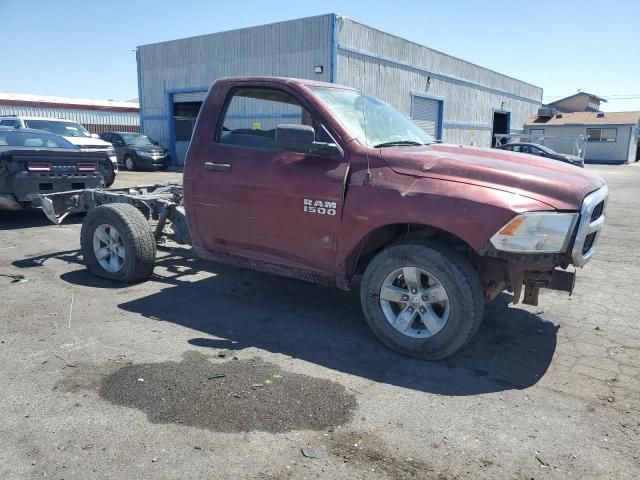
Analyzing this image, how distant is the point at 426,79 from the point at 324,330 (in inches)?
924

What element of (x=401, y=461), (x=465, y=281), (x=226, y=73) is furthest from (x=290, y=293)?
(x=226, y=73)

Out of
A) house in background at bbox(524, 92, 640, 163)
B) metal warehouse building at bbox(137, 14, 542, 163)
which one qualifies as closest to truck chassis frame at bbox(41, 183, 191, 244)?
metal warehouse building at bbox(137, 14, 542, 163)

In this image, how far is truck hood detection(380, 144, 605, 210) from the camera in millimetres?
3562

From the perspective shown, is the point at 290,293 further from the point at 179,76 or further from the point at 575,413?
the point at 179,76

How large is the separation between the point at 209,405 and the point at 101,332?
5.35 ft

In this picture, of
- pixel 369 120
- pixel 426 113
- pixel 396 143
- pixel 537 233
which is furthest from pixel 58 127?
pixel 426 113

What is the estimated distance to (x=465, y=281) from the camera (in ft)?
12.2

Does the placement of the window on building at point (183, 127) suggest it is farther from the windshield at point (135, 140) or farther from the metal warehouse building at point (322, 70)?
the windshield at point (135, 140)

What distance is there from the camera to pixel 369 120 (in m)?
4.65

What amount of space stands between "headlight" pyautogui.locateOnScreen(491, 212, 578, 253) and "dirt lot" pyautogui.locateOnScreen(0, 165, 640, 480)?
3.06 feet

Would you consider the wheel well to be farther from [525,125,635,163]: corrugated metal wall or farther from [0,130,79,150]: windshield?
[525,125,635,163]: corrugated metal wall

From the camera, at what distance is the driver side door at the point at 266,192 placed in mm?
4195

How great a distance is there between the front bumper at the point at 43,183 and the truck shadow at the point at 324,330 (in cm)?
309

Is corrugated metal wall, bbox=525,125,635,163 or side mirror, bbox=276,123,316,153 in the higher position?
corrugated metal wall, bbox=525,125,635,163
